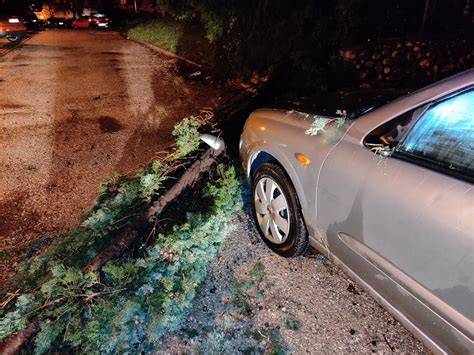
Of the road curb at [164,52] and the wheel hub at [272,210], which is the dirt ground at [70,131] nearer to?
the road curb at [164,52]

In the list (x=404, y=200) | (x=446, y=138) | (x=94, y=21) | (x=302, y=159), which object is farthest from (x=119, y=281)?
(x=94, y=21)

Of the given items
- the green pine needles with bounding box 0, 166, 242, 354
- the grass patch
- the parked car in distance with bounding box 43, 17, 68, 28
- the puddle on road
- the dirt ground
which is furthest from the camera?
the parked car in distance with bounding box 43, 17, 68, 28

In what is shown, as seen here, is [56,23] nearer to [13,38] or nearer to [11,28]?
[13,38]

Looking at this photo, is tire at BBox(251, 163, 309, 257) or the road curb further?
the road curb

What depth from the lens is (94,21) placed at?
90.6ft

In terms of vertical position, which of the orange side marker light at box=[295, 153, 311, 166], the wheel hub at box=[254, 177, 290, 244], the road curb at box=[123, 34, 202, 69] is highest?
the orange side marker light at box=[295, 153, 311, 166]

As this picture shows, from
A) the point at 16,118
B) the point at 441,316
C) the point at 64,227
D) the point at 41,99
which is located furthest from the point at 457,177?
the point at 41,99

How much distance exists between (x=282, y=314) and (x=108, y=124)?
15.0 feet

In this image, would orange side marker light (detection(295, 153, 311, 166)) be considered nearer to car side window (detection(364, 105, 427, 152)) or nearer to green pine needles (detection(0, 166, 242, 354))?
car side window (detection(364, 105, 427, 152))

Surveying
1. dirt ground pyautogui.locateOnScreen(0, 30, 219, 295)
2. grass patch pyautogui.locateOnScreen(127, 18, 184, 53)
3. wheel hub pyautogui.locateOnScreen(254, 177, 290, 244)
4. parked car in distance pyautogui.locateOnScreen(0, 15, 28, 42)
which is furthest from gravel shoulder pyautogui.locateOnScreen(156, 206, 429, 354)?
parked car in distance pyautogui.locateOnScreen(0, 15, 28, 42)

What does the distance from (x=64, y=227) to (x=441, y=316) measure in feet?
10.4

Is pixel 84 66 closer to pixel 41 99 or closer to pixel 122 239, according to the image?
pixel 41 99

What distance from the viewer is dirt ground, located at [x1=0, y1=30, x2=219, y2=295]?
357cm

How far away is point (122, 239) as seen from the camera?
2771mm
